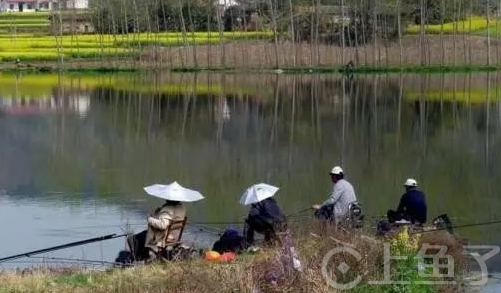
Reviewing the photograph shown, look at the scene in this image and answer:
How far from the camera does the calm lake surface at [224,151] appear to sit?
54.2 ft

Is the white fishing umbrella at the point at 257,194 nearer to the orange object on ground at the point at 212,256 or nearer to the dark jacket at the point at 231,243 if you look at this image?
the dark jacket at the point at 231,243

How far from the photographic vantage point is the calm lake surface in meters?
16.5

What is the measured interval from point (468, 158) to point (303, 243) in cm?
1342

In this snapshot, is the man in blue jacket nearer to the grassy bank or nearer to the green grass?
the grassy bank

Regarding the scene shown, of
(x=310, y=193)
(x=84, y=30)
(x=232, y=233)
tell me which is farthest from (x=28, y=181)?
(x=84, y=30)

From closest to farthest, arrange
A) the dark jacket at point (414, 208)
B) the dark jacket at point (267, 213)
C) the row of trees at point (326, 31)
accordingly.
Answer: the dark jacket at point (267, 213), the dark jacket at point (414, 208), the row of trees at point (326, 31)

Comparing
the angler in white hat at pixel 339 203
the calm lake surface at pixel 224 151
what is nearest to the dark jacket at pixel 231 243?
the angler in white hat at pixel 339 203

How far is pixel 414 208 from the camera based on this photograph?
1258cm

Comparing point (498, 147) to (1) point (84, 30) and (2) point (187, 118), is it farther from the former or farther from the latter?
(1) point (84, 30)

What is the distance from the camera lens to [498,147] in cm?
2566

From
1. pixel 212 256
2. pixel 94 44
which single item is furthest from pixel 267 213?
pixel 94 44

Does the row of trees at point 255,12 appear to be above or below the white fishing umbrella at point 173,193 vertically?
above

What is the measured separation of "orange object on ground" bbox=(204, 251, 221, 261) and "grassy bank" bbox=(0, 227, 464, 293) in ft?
1.01

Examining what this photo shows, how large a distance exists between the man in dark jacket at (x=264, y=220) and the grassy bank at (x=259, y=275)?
89cm
